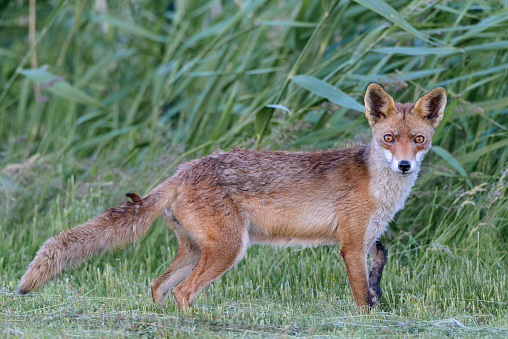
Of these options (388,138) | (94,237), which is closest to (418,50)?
(388,138)

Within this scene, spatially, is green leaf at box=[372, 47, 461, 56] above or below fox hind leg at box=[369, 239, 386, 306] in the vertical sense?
above

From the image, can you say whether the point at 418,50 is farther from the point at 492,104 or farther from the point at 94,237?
the point at 94,237

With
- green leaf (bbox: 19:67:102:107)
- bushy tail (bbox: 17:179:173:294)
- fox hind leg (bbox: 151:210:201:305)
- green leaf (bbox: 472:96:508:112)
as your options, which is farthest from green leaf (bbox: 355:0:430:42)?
green leaf (bbox: 19:67:102:107)

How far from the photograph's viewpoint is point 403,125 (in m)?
4.63

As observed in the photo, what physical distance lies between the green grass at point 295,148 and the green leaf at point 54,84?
0.03 metres

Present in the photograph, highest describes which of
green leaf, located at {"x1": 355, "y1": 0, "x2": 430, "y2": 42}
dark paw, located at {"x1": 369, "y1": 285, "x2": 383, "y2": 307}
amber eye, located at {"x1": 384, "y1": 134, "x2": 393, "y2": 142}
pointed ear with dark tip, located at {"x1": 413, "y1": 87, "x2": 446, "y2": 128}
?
green leaf, located at {"x1": 355, "y1": 0, "x2": 430, "y2": 42}

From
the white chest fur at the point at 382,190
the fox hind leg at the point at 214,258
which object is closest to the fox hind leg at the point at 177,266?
the fox hind leg at the point at 214,258

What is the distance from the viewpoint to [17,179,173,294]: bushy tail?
4.21 m

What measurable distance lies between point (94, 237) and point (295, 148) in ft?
9.24

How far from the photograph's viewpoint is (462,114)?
247 inches

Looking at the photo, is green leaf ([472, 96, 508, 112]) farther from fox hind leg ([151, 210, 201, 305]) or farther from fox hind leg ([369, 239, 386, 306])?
fox hind leg ([151, 210, 201, 305])

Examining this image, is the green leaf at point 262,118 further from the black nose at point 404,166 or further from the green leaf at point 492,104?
the green leaf at point 492,104

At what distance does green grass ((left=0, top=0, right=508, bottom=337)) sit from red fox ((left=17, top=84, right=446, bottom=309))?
1.00 feet

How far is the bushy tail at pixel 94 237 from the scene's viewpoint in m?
4.21
